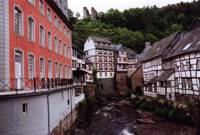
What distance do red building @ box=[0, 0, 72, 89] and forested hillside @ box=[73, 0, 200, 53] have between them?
2486 inches

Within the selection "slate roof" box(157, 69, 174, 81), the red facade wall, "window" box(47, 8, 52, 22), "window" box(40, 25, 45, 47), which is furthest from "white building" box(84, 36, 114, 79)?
"window" box(40, 25, 45, 47)

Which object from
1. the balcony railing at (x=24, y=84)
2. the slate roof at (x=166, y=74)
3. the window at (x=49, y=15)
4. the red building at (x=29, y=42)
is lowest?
→ the balcony railing at (x=24, y=84)

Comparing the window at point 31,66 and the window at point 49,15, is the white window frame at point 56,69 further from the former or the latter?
the window at point 31,66

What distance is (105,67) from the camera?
6550 cm

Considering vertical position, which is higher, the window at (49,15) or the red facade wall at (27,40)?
the window at (49,15)

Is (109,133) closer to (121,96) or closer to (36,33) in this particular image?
(36,33)

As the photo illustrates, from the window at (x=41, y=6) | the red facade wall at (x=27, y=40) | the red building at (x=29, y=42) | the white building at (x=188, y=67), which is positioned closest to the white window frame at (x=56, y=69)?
the red building at (x=29, y=42)

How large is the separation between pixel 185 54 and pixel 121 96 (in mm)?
33231

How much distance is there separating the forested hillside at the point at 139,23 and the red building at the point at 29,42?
2486 inches

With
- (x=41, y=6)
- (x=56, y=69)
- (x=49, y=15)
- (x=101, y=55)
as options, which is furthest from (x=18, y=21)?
(x=101, y=55)

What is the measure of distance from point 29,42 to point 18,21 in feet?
5.95

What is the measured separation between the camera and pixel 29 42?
17875 mm

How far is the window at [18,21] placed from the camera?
16019 millimetres

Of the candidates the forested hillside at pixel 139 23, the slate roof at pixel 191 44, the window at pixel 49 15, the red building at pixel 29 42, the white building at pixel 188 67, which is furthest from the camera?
the forested hillside at pixel 139 23
